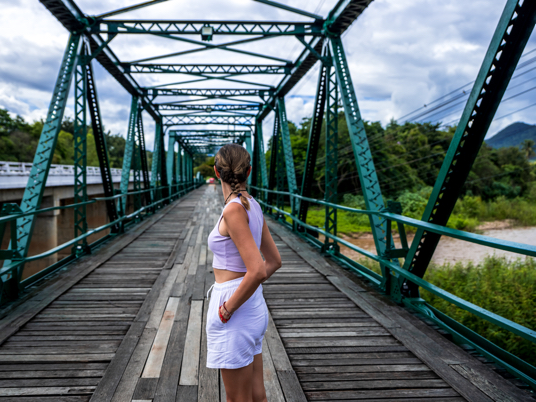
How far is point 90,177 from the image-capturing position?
26.2m

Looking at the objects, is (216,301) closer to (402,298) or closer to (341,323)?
(341,323)

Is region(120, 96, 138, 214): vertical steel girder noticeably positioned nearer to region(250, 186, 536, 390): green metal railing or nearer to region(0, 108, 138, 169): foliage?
region(250, 186, 536, 390): green metal railing

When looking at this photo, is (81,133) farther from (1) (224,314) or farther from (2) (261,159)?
(2) (261,159)

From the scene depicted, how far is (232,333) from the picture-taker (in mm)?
1624

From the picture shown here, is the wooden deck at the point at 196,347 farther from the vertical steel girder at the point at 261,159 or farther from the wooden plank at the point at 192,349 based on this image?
the vertical steel girder at the point at 261,159

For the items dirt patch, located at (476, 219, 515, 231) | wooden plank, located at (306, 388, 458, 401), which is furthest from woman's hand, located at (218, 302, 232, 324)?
dirt patch, located at (476, 219, 515, 231)

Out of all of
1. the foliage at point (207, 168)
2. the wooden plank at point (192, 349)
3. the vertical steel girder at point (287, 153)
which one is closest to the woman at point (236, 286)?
the foliage at point (207, 168)

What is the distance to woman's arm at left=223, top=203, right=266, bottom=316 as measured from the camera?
1.54m

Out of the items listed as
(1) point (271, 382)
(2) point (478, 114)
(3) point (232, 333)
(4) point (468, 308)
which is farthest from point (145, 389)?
(2) point (478, 114)

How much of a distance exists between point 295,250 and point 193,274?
8.48 ft

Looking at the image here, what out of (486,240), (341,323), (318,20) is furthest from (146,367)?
(318,20)

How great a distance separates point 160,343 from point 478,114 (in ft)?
11.8

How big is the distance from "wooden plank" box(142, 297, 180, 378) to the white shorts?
1484 millimetres

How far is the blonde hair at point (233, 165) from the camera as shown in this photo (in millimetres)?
1676
